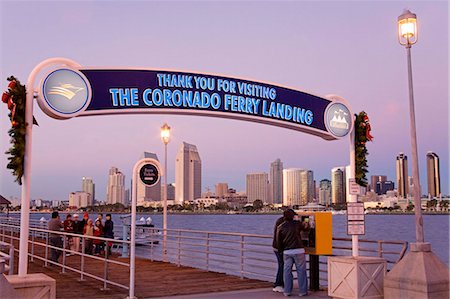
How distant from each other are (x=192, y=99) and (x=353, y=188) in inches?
145

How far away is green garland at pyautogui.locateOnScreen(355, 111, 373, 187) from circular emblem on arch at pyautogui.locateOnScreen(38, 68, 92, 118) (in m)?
5.87

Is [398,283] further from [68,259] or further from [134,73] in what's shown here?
[68,259]

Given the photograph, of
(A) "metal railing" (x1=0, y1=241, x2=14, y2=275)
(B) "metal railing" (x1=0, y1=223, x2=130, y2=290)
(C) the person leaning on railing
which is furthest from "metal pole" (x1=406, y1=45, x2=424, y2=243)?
(C) the person leaning on railing

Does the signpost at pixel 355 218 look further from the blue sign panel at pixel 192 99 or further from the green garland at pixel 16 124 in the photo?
the green garland at pixel 16 124

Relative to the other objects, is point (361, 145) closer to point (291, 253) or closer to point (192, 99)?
point (291, 253)

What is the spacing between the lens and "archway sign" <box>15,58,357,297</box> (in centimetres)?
848

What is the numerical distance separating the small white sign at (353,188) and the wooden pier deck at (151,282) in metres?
2.94

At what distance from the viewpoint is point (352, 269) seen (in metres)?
9.39

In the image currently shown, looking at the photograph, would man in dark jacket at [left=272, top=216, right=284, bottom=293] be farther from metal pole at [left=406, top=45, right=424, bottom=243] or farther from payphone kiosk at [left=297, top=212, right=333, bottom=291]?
metal pole at [left=406, top=45, right=424, bottom=243]

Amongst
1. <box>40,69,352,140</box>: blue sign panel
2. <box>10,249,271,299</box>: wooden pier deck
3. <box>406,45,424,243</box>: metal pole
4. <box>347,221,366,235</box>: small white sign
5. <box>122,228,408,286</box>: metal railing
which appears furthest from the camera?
<box>122,228,408,286</box>: metal railing

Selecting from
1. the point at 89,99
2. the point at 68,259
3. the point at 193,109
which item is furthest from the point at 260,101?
the point at 68,259

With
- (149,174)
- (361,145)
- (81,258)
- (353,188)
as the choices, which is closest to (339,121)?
(361,145)

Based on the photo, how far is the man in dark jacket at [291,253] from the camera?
10.4 m

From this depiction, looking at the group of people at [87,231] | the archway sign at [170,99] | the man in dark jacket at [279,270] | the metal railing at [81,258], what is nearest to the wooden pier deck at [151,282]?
the metal railing at [81,258]
